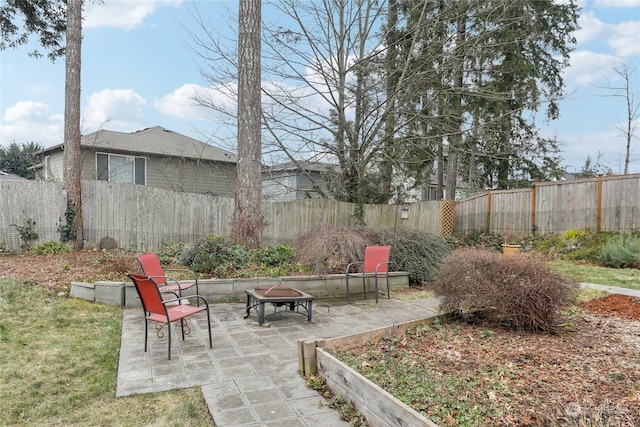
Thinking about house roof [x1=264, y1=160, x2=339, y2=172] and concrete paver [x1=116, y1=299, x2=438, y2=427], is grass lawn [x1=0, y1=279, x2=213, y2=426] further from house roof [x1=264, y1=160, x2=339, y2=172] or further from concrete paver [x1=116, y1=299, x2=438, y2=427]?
house roof [x1=264, y1=160, x2=339, y2=172]

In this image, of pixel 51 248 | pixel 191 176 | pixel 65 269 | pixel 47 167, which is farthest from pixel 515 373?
pixel 47 167

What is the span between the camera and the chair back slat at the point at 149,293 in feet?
12.0

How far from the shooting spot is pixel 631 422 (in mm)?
2062

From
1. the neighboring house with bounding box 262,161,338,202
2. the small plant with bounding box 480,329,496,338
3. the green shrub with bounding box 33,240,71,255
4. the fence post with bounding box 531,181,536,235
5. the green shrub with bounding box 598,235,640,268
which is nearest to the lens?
the small plant with bounding box 480,329,496,338

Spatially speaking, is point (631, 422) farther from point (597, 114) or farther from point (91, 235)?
point (597, 114)

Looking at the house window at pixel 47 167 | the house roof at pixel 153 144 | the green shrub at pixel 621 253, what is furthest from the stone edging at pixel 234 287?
the house window at pixel 47 167

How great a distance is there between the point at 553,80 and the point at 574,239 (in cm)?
1046

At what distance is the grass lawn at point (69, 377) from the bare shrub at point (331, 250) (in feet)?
10.7

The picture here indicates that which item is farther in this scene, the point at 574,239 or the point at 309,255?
the point at 574,239

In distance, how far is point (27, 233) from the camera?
29.8 feet

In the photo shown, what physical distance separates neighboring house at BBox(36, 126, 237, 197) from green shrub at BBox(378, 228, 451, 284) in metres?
10.2

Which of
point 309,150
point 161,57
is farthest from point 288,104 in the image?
point 161,57

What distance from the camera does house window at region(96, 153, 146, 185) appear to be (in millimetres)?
15781

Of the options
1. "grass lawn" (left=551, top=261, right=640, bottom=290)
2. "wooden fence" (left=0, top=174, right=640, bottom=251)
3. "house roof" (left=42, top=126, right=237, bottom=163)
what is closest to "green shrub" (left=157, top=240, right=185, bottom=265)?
"wooden fence" (left=0, top=174, right=640, bottom=251)
